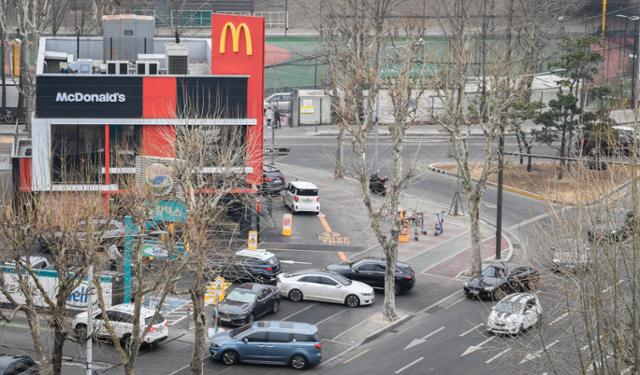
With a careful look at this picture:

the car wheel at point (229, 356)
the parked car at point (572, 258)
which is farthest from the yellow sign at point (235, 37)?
the parked car at point (572, 258)

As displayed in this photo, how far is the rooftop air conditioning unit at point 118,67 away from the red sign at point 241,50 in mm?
4675

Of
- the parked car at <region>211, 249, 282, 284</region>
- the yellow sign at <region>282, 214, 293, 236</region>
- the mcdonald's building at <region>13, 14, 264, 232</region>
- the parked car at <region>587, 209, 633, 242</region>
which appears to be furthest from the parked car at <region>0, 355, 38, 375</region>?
the yellow sign at <region>282, 214, 293, 236</region>

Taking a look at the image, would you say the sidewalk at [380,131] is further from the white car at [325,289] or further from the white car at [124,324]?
the white car at [124,324]

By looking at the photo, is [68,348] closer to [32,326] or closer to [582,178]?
[32,326]

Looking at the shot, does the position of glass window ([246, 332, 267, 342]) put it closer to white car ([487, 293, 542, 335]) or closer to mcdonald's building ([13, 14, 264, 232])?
white car ([487, 293, 542, 335])

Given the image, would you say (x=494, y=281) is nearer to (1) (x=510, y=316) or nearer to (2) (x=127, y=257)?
(1) (x=510, y=316)

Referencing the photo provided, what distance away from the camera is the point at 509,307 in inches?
1561

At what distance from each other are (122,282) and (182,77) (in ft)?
45.5

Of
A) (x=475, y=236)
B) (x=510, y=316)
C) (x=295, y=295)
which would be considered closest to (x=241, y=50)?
(x=295, y=295)

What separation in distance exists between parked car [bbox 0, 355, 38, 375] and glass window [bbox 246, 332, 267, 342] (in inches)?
302

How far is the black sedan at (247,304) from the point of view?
1660 inches

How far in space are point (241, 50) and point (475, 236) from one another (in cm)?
1615

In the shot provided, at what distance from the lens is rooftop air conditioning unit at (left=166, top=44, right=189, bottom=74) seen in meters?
56.0

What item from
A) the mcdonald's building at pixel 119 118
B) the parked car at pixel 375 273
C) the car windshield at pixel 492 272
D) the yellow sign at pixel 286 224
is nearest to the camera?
the car windshield at pixel 492 272
